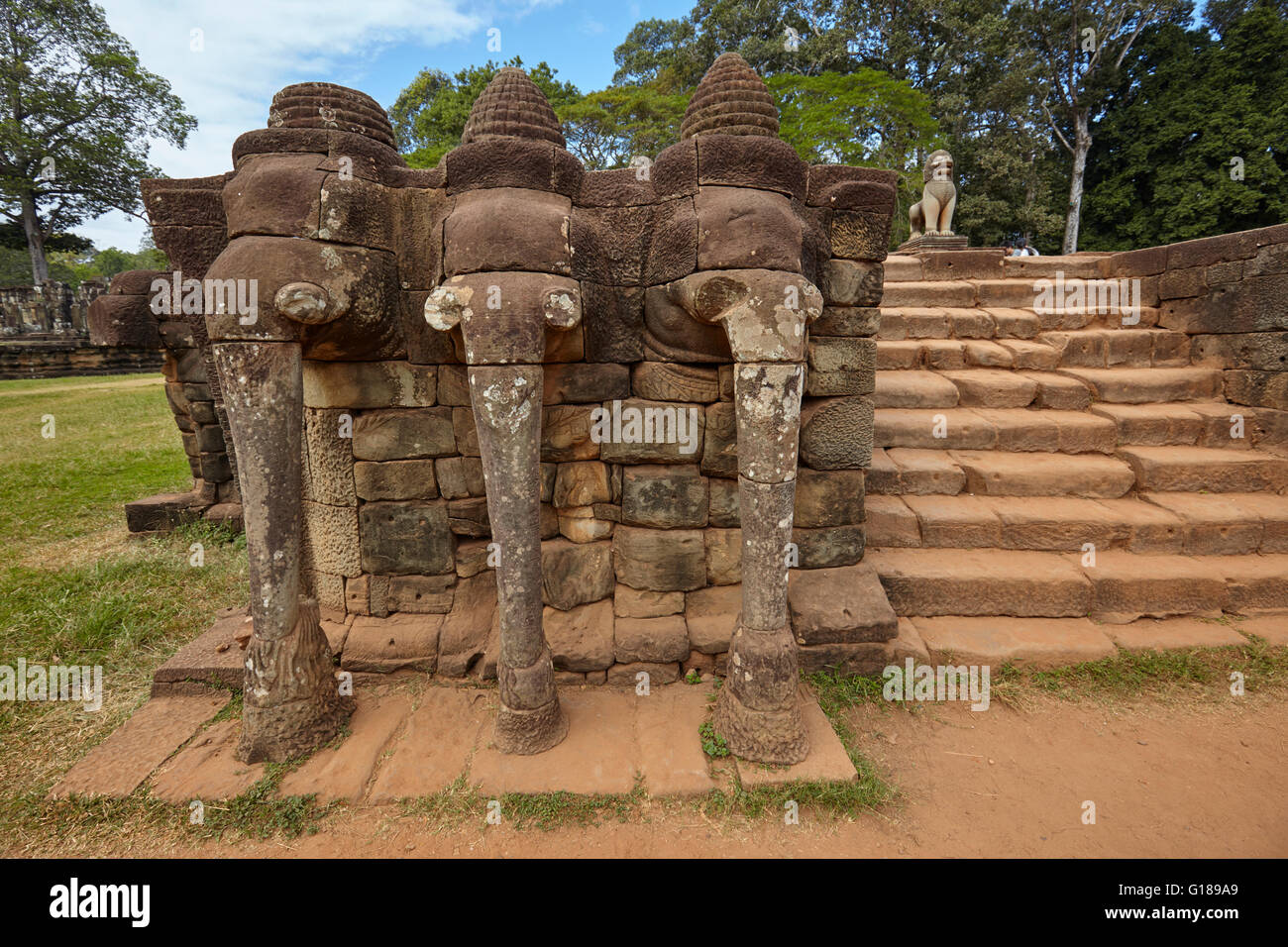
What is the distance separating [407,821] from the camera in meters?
2.33

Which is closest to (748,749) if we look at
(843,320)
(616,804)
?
(616,804)

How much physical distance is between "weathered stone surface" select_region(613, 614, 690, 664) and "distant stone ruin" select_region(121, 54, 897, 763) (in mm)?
17

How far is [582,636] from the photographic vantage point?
10.3 feet

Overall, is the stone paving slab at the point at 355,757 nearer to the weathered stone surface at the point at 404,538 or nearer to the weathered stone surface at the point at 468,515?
the weathered stone surface at the point at 404,538

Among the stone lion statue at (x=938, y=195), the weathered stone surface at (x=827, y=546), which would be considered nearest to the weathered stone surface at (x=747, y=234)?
the weathered stone surface at (x=827, y=546)

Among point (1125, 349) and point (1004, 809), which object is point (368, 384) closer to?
point (1004, 809)

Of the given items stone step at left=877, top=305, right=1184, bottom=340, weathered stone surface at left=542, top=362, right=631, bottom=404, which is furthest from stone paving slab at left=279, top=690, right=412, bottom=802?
stone step at left=877, top=305, right=1184, bottom=340

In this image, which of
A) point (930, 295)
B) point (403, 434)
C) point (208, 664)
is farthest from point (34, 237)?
point (930, 295)

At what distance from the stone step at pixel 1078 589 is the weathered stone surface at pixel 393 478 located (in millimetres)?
2853

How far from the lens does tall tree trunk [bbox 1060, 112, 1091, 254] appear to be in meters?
21.4

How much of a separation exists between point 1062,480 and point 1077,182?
2452cm

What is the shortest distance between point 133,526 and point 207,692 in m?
3.52

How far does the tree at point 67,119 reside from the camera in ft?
77.4

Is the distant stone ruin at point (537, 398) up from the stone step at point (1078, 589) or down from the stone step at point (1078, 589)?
up
